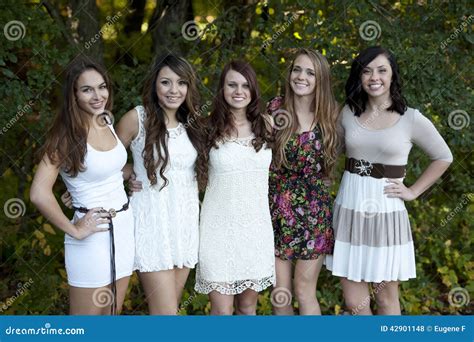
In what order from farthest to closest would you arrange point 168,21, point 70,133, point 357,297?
point 168,21, point 357,297, point 70,133

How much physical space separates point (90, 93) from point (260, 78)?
1.81 m

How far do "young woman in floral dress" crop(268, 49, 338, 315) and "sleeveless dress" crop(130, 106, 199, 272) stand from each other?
51cm

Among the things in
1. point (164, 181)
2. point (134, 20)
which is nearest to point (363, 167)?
point (164, 181)

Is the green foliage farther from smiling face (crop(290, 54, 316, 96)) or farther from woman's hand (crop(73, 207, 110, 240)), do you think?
woman's hand (crop(73, 207, 110, 240))

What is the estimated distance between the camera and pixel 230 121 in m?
3.76

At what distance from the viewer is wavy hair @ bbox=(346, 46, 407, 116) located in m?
3.79

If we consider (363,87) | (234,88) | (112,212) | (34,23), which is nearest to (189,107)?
(234,88)

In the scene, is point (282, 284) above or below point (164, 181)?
below

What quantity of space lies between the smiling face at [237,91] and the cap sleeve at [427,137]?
2.88ft

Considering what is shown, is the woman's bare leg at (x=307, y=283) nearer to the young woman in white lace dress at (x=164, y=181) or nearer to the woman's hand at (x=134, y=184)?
the young woman in white lace dress at (x=164, y=181)

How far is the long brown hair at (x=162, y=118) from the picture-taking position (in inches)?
141

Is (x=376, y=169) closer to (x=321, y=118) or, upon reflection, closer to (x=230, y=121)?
(x=321, y=118)

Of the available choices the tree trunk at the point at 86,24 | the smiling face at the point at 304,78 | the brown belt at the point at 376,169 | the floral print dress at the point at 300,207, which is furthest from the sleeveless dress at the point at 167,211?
the tree trunk at the point at 86,24

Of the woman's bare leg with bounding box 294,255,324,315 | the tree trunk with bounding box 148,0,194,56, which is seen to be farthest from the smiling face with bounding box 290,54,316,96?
the tree trunk with bounding box 148,0,194,56
